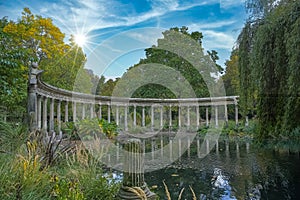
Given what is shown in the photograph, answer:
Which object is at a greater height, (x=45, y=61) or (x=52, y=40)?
(x=52, y=40)

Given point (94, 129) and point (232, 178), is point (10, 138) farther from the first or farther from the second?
point (94, 129)

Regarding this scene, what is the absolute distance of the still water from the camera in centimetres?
412

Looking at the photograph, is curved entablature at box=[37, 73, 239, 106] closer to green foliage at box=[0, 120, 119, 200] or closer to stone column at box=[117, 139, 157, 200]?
green foliage at box=[0, 120, 119, 200]

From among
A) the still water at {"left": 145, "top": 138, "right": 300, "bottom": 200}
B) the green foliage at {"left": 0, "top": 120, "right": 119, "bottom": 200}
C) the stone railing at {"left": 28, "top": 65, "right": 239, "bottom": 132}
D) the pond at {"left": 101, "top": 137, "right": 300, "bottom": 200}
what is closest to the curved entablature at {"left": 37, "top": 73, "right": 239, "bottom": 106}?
the stone railing at {"left": 28, "top": 65, "right": 239, "bottom": 132}

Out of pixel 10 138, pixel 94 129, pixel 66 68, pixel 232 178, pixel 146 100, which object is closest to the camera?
pixel 10 138

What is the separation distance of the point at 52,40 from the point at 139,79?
620 cm

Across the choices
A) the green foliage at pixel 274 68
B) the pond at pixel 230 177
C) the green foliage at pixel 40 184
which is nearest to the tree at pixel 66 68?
the pond at pixel 230 177

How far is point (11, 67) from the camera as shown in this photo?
5.91 metres

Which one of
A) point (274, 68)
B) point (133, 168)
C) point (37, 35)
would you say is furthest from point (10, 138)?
point (37, 35)

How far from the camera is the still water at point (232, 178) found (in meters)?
4.12

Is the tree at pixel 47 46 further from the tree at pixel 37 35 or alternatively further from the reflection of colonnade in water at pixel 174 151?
the reflection of colonnade in water at pixel 174 151

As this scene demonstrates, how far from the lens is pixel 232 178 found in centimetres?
507

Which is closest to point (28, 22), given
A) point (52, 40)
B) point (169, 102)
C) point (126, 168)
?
point (52, 40)

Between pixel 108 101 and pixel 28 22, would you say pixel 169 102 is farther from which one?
pixel 28 22
